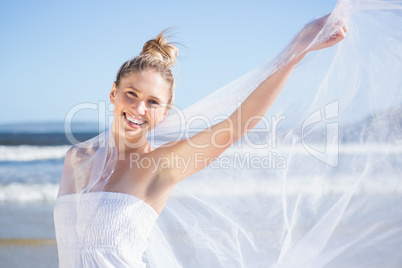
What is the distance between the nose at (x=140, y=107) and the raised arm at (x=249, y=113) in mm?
194

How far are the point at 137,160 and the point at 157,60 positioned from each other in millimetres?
480

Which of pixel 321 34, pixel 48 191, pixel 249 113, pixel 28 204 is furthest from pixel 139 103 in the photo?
pixel 48 191

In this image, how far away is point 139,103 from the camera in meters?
2.05

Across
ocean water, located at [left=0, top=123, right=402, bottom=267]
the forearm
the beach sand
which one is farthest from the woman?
the beach sand

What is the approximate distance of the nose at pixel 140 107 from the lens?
204 centimetres

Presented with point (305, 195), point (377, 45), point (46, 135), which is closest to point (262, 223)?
point (305, 195)

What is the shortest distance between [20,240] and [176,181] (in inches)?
104

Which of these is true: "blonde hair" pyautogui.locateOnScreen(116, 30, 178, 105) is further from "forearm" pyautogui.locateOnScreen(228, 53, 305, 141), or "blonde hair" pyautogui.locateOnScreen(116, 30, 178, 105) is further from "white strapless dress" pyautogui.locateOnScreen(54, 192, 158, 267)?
"white strapless dress" pyautogui.locateOnScreen(54, 192, 158, 267)

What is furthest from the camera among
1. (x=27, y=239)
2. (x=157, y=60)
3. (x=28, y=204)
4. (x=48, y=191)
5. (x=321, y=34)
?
(x=48, y=191)

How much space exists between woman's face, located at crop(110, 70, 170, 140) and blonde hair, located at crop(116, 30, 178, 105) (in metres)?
0.03

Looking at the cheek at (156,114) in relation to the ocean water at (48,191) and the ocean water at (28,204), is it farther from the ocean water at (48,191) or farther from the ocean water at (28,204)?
the ocean water at (28,204)

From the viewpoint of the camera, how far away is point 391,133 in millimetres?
2039

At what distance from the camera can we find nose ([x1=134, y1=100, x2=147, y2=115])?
2.04m

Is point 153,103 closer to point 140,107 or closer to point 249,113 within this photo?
point 140,107
